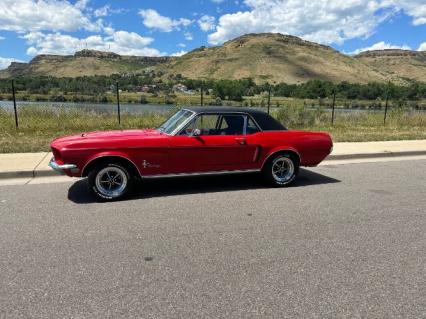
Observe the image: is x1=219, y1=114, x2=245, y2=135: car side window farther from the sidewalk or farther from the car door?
the sidewalk

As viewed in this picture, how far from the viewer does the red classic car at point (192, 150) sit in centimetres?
582

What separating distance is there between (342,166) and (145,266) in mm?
6568

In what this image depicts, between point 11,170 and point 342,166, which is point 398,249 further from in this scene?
point 11,170

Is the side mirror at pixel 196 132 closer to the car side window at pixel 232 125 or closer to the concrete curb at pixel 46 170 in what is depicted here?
the car side window at pixel 232 125

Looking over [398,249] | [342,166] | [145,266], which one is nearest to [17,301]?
[145,266]

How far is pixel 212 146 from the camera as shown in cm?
637

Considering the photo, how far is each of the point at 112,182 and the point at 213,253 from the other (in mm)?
2544

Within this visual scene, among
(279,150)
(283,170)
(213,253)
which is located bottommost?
(213,253)

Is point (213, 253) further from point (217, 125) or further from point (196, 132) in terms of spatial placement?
point (217, 125)

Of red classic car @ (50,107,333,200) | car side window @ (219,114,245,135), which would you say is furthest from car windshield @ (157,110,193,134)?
car side window @ (219,114,245,135)

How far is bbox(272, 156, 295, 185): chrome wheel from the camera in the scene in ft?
23.0

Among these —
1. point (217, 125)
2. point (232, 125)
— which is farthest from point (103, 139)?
point (232, 125)

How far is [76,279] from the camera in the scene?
3488 mm

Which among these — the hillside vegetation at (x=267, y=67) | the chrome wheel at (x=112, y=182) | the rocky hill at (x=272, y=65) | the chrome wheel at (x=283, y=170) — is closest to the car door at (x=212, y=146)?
the chrome wheel at (x=283, y=170)
